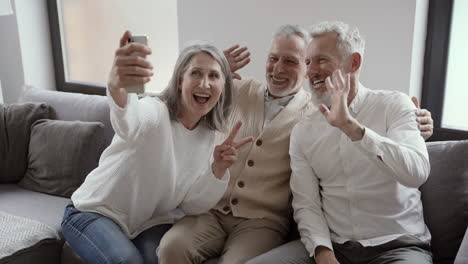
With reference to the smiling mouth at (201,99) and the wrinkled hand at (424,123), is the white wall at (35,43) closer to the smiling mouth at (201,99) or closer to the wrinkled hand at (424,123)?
the smiling mouth at (201,99)

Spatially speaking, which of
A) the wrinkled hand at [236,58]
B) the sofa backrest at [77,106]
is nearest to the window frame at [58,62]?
the sofa backrest at [77,106]

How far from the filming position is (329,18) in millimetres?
Answer: 2188

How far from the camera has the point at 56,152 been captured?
8.05 feet

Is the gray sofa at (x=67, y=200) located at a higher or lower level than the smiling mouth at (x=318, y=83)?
lower

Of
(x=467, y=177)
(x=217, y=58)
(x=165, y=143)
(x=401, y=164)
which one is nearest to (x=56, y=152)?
(x=165, y=143)

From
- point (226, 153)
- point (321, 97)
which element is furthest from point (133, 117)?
point (321, 97)

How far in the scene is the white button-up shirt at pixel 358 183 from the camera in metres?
Result: 1.64

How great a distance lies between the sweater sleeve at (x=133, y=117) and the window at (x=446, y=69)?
50.8 inches

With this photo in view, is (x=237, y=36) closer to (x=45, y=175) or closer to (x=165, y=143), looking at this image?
(x=165, y=143)

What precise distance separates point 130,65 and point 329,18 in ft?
3.68

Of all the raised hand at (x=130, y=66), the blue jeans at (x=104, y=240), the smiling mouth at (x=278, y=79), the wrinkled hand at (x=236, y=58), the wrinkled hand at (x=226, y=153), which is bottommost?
the blue jeans at (x=104, y=240)

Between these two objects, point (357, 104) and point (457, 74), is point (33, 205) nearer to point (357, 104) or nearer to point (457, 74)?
point (357, 104)

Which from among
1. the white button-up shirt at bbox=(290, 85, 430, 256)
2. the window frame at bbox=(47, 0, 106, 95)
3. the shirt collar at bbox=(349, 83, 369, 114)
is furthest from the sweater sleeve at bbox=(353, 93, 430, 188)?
the window frame at bbox=(47, 0, 106, 95)

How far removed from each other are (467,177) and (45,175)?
1997 millimetres
